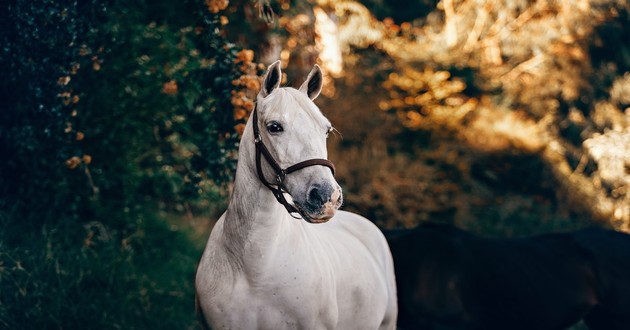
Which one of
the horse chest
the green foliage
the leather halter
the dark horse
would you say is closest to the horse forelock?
the leather halter

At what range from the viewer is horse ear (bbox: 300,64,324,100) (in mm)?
3543

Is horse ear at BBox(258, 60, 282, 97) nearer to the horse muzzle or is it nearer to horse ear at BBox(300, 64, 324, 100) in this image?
horse ear at BBox(300, 64, 324, 100)

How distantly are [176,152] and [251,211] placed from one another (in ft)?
14.3

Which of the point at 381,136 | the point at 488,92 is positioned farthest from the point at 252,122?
the point at 488,92

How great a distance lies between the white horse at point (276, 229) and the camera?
3125mm

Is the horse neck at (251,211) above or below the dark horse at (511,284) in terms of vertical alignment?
above

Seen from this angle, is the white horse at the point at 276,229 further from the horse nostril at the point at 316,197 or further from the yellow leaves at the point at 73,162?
the yellow leaves at the point at 73,162

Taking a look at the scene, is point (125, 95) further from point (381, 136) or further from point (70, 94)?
point (381, 136)

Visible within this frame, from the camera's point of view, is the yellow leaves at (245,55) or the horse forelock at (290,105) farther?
the yellow leaves at (245,55)

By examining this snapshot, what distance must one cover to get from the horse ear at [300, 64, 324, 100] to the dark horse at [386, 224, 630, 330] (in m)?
2.13

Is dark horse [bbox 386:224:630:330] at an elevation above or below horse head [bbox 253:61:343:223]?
below

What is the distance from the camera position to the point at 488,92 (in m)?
15.2

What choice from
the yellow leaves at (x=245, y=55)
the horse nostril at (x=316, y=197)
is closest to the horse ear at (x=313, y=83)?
the horse nostril at (x=316, y=197)

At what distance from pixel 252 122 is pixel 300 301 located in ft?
3.04
